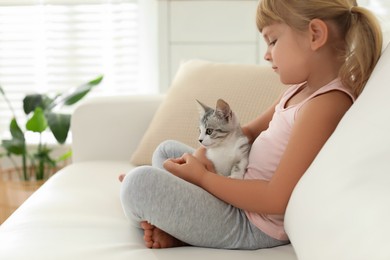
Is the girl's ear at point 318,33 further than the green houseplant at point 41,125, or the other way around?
the green houseplant at point 41,125

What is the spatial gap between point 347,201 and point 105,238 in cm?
66

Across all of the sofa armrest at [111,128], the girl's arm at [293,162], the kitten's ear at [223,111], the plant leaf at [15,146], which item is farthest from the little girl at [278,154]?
the plant leaf at [15,146]

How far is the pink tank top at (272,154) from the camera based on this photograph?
58.5 inches

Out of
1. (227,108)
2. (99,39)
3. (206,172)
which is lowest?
(99,39)

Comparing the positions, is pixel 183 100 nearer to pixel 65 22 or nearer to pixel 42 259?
pixel 42 259

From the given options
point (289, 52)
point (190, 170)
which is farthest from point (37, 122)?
point (289, 52)

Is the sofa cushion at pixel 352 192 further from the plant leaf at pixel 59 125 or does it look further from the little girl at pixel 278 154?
the plant leaf at pixel 59 125

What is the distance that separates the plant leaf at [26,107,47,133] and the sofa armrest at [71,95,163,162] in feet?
2.21

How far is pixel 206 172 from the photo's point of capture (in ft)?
4.93

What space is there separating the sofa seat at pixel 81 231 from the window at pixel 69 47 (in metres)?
1.76

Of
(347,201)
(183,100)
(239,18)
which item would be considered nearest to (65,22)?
(239,18)

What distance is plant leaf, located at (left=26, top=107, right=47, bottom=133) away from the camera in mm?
3107

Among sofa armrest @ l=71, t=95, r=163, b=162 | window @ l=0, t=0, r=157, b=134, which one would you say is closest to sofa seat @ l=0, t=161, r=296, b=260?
sofa armrest @ l=71, t=95, r=163, b=162

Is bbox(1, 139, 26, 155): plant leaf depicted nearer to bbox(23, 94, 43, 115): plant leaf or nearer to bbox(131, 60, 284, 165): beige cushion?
bbox(23, 94, 43, 115): plant leaf
